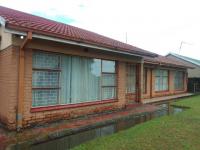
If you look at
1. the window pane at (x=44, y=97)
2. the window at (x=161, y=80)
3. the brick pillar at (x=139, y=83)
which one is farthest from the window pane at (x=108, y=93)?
the window at (x=161, y=80)

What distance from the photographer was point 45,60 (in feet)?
23.4

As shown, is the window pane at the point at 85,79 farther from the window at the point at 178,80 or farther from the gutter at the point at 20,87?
the window at the point at 178,80

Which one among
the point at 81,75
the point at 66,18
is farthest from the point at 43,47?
the point at 66,18

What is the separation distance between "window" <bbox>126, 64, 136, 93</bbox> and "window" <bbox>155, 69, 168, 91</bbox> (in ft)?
13.8

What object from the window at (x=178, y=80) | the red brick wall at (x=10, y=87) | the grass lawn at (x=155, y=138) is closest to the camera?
the grass lawn at (x=155, y=138)

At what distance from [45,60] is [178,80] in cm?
1645

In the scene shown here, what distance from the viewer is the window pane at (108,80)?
9606 mm

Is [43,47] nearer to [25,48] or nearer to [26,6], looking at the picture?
[25,48]

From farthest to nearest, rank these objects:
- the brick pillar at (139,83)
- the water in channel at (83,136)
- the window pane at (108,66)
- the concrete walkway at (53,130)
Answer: the brick pillar at (139,83)
the window pane at (108,66)
the concrete walkway at (53,130)
the water in channel at (83,136)

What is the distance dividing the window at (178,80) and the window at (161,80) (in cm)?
227

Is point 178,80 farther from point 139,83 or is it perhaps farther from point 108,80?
point 108,80

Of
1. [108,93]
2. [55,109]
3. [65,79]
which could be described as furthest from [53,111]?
[108,93]

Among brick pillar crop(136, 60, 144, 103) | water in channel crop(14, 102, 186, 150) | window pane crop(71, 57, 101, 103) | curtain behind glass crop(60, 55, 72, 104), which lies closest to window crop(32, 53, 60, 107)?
curtain behind glass crop(60, 55, 72, 104)

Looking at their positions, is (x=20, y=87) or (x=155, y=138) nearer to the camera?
(x=155, y=138)
